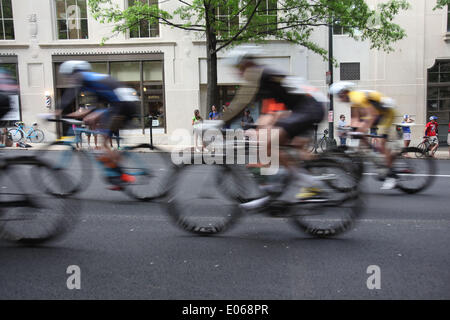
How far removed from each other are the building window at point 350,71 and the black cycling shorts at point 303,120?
17.2 m

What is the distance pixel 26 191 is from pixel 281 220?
3191 millimetres

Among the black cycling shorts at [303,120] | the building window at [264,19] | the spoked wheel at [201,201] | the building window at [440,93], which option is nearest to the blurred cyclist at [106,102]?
the spoked wheel at [201,201]

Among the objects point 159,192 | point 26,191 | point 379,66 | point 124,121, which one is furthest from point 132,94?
point 379,66

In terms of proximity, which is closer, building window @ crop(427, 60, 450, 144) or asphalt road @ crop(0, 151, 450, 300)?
asphalt road @ crop(0, 151, 450, 300)

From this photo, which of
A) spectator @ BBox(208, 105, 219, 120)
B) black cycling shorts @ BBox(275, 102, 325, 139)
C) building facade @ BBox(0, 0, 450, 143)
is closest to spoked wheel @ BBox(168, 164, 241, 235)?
black cycling shorts @ BBox(275, 102, 325, 139)

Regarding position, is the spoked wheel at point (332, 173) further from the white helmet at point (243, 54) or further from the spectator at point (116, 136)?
the spectator at point (116, 136)

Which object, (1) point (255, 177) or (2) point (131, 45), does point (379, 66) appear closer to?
(2) point (131, 45)

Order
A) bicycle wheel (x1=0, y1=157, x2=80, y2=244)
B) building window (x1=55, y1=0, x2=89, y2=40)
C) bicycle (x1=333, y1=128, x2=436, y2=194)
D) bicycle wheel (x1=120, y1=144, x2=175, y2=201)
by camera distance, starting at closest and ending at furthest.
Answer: bicycle wheel (x1=0, y1=157, x2=80, y2=244) → bicycle wheel (x1=120, y1=144, x2=175, y2=201) → bicycle (x1=333, y1=128, x2=436, y2=194) → building window (x1=55, y1=0, x2=89, y2=40)

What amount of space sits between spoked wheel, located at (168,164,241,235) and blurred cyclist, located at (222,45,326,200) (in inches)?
27.4

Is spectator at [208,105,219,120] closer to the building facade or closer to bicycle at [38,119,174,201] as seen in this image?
the building facade

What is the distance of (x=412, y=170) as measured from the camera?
6.86m

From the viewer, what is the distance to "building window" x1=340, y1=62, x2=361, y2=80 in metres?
20.4

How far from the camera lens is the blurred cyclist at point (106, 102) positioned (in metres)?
5.42

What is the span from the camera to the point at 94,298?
2.94m
